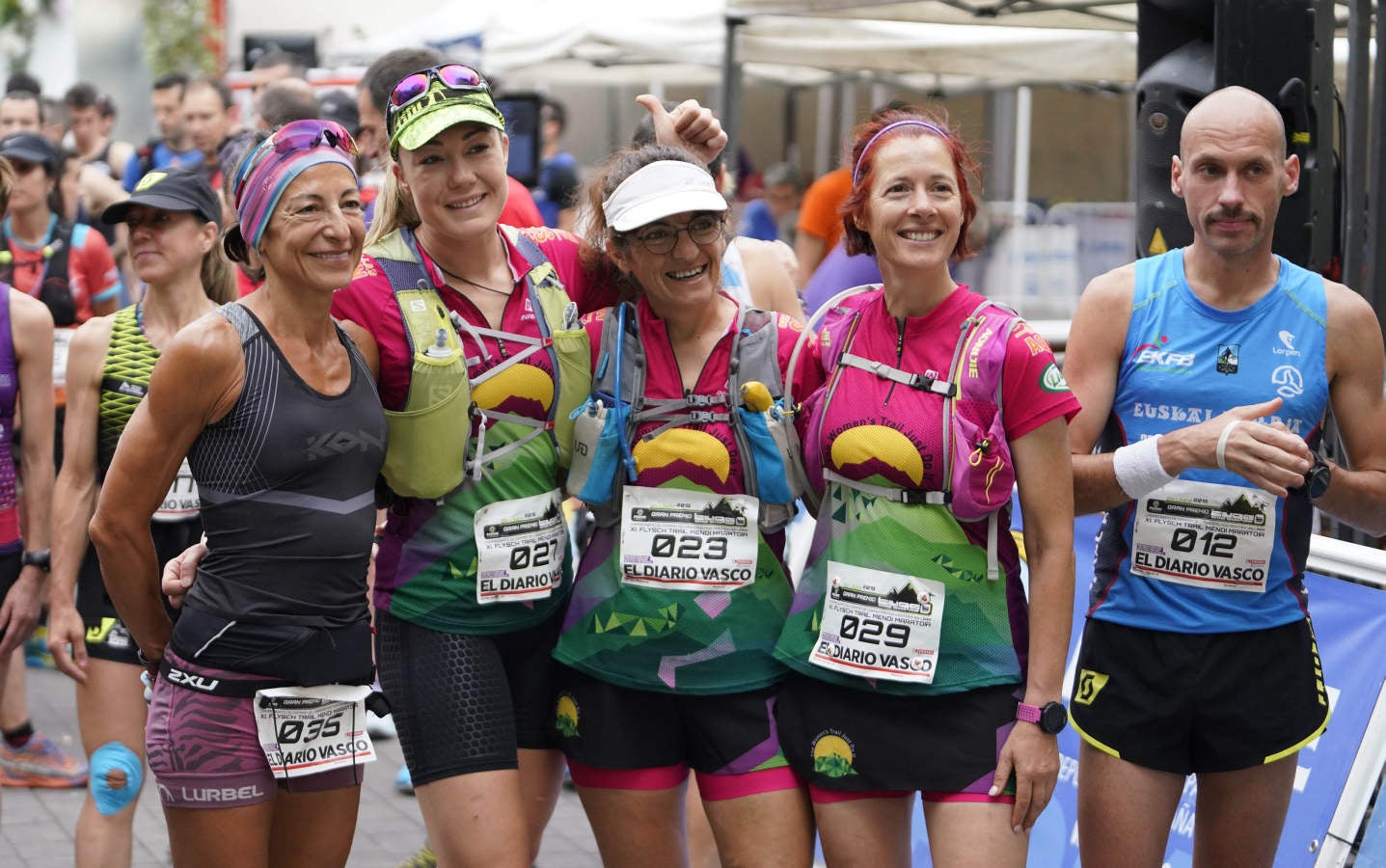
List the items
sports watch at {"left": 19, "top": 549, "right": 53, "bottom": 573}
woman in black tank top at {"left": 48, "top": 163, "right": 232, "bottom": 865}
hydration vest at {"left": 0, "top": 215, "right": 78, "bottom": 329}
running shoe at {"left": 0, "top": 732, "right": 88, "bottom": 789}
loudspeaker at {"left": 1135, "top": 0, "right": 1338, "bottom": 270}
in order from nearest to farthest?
woman in black tank top at {"left": 48, "top": 163, "right": 232, "bottom": 865}, sports watch at {"left": 19, "top": 549, "right": 53, "bottom": 573}, loudspeaker at {"left": 1135, "top": 0, "right": 1338, "bottom": 270}, running shoe at {"left": 0, "top": 732, "right": 88, "bottom": 789}, hydration vest at {"left": 0, "top": 215, "right": 78, "bottom": 329}

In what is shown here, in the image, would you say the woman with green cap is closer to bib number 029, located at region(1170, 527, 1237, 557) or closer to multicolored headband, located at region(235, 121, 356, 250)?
multicolored headband, located at region(235, 121, 356, 250)

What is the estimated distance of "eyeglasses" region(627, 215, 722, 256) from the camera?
10.8 ft

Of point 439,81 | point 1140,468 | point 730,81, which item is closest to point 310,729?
point 439,81

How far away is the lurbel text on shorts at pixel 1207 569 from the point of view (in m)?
3.35

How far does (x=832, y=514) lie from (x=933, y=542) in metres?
0.22

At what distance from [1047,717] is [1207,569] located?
0.56 metres

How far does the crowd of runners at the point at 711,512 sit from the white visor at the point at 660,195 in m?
0.01

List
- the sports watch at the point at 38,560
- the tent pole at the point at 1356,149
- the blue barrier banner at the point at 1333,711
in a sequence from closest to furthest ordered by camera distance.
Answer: the blue barrier banner at the point at 1333,711, the sports watch at the point at 38,560, the tent pole at the point at 1356,149

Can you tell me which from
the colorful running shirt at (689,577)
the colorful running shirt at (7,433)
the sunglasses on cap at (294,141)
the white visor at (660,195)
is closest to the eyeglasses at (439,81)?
the sunglasses on cap at (294,141)

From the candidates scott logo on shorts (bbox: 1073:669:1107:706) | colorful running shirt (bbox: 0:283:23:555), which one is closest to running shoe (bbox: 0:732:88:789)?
colorful running shirt (bbox: 0:283:23:555)

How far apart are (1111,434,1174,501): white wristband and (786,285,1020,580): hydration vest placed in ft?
1.00

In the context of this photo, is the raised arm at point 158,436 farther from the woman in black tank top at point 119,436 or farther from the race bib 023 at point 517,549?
the woman in black tank top at point 119,436

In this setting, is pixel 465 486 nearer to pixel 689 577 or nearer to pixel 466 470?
pixel 466 470

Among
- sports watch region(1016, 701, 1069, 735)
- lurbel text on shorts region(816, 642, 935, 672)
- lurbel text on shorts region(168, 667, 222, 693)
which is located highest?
lurbel text on shorts region(816, 642, 935, 672)
